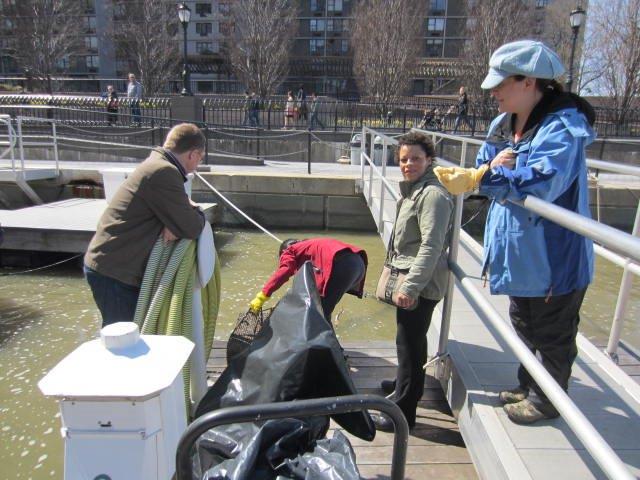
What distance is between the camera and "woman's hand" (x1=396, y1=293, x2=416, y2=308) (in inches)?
96.8

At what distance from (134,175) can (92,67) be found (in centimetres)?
5974

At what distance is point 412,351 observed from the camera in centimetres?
265

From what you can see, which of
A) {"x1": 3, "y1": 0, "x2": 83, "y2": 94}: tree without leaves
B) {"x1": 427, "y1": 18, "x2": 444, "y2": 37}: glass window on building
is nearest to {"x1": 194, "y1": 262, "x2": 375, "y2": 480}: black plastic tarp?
{"x1": 3, "y1": 0, "x2": 83, "y2": 94}: tree without leaves

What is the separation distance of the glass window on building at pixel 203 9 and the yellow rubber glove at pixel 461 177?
2363 inches

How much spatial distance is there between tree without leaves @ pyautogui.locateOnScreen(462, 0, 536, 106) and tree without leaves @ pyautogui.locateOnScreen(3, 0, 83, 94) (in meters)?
29.0

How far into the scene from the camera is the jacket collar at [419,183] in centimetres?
250

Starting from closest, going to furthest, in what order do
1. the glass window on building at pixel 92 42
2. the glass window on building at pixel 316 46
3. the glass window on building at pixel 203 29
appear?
the glass window on building at pixel 92 42 < the glass window on building at pixel 316 46 < the glass window on building at pixel 203 29

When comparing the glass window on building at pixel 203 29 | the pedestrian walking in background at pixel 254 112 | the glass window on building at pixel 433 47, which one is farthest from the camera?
the glass window on building at pixel 203 29

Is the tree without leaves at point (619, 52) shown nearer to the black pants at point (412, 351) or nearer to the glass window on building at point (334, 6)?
the black pants at point (412, 351)

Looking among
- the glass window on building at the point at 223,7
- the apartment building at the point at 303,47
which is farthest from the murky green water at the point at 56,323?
the glass window on building at the point at 223,7

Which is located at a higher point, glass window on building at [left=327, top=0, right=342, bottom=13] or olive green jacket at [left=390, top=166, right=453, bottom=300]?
glass window on building at [left=327, top=0, right=342, bottom=13]

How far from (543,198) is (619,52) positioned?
26.0 m

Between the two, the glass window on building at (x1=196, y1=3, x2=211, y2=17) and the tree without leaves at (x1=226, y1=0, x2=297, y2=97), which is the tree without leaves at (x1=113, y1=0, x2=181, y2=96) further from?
the glass window on building at (x1=196, y1=3, x2=211, y2=17)

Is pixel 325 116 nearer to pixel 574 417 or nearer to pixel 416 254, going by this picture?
pixel 416 254
